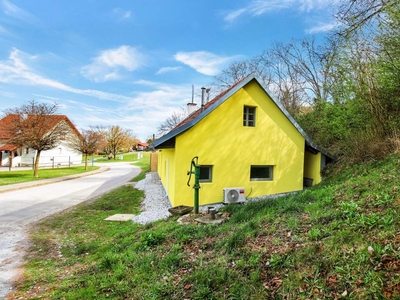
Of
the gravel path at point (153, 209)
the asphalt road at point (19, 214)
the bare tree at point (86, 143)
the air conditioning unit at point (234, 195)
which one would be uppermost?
the bare tree at point (86, 143)

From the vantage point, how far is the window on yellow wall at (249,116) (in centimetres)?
1043

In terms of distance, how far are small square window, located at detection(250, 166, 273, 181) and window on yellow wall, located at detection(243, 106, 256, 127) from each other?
6.41 feet

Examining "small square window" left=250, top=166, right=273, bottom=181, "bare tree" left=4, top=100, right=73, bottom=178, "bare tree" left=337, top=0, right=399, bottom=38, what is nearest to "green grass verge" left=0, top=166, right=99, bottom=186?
"bare tree" left=4, top=100, right=73, bottom=178

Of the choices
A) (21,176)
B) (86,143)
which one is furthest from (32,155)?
(21,176)

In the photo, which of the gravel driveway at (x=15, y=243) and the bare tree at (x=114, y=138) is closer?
the gravel driveway at (x=15, y=243)

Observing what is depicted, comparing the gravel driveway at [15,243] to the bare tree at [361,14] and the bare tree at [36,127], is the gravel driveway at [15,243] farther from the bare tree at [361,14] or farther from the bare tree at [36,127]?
the bare tree at [36,127]

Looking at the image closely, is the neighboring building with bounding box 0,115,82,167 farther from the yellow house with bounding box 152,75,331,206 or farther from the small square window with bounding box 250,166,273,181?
the small square window with bounding box 250,166,273,181

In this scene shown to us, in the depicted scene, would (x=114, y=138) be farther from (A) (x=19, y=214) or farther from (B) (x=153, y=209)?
(B) (x=153, y=209)

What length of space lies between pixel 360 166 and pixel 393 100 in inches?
98.6

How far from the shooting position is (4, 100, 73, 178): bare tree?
2077 centimetres

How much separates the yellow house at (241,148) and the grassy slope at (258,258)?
11.4 ft

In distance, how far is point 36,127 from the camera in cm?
2139

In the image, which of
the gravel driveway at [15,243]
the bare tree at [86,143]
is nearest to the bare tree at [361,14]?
the gravel driveway at [15,243]

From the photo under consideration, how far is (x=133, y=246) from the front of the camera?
16.9ft
